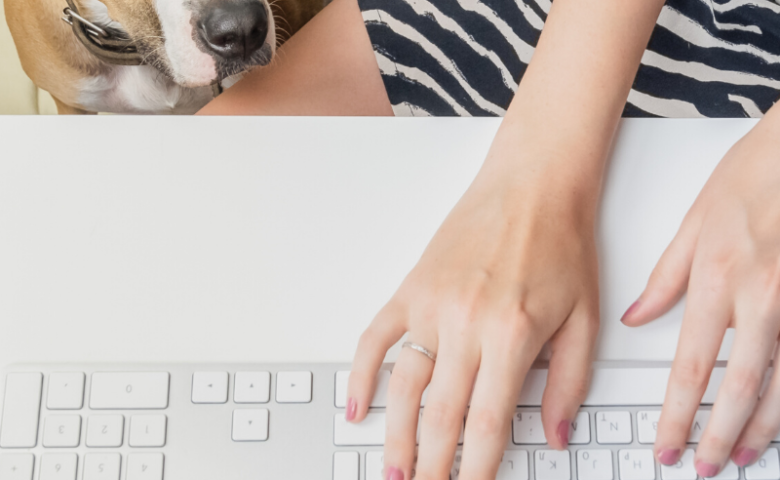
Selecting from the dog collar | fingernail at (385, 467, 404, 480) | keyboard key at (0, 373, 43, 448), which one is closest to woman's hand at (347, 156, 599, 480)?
fingernail at (385, 467, 404, 480)

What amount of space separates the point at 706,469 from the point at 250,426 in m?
0.33

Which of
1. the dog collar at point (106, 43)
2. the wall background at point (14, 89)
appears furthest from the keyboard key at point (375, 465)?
the wall background at point (14, 89)

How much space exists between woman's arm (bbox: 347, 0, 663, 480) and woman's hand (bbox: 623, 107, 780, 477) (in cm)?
6

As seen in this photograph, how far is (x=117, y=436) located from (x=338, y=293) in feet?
0.60

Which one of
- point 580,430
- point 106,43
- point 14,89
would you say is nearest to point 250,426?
point 580,430

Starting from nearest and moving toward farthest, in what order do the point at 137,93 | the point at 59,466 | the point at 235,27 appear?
1. the point at 59,466
2. the point at 235,27
3. the point at 137,93

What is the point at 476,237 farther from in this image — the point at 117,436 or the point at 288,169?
the point at 117,436

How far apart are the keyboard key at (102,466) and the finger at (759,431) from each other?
44 centimetres

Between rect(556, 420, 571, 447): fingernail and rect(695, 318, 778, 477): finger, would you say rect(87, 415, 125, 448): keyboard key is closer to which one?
rect(556, 420, 571, 447): fingernail

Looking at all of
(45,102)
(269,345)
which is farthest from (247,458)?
(45,102)

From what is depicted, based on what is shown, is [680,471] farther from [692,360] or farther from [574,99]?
[574,99]

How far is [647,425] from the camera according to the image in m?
0.39

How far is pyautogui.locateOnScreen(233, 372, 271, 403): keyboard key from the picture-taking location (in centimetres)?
38

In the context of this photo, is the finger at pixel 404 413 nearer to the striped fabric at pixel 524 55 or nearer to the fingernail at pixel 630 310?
the fingernail at pixel 630 310
